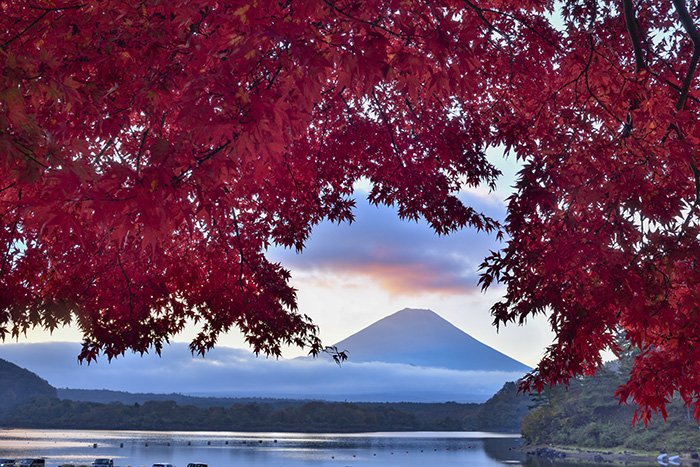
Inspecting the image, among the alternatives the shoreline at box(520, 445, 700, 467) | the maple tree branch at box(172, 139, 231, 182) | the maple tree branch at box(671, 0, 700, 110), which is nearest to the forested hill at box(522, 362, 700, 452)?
the shoreline at box(520, 445, 700, 467)

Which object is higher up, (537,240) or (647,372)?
(537,240)

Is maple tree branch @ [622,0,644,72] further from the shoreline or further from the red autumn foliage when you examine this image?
the shoreline

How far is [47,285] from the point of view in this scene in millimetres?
11867

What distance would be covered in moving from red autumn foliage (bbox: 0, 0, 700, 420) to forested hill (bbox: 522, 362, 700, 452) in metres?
69.4

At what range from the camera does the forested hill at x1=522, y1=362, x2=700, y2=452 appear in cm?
7312

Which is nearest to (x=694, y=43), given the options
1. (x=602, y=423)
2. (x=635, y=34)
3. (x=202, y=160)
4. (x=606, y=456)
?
(x=635, y=34)

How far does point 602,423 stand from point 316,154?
8319 centimetres

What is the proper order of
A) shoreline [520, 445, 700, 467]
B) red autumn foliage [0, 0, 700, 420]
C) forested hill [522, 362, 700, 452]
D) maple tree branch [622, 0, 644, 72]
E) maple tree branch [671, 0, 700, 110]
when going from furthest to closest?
forested hill [522, 362, 700, 452] → shoreline [520, 445, 700, 467] → maple tree branch [622, 0, 644, 72] → maple tree branch [671, 0, 700, 110] → red autumn foliage [0, 0, 700, 420]

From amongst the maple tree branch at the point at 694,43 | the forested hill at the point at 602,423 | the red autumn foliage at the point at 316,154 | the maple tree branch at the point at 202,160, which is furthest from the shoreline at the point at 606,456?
the maple tree branch at the point at 202,160

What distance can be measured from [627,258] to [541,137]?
9.11 ft

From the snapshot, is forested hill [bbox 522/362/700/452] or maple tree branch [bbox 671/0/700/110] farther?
forested hill [bbox 522/362/700/452]

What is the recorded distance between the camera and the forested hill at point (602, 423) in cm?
7312

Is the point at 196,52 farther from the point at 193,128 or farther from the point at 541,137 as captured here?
the point at 541,137

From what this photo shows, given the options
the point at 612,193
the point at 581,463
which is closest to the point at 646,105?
the point at 612,193
